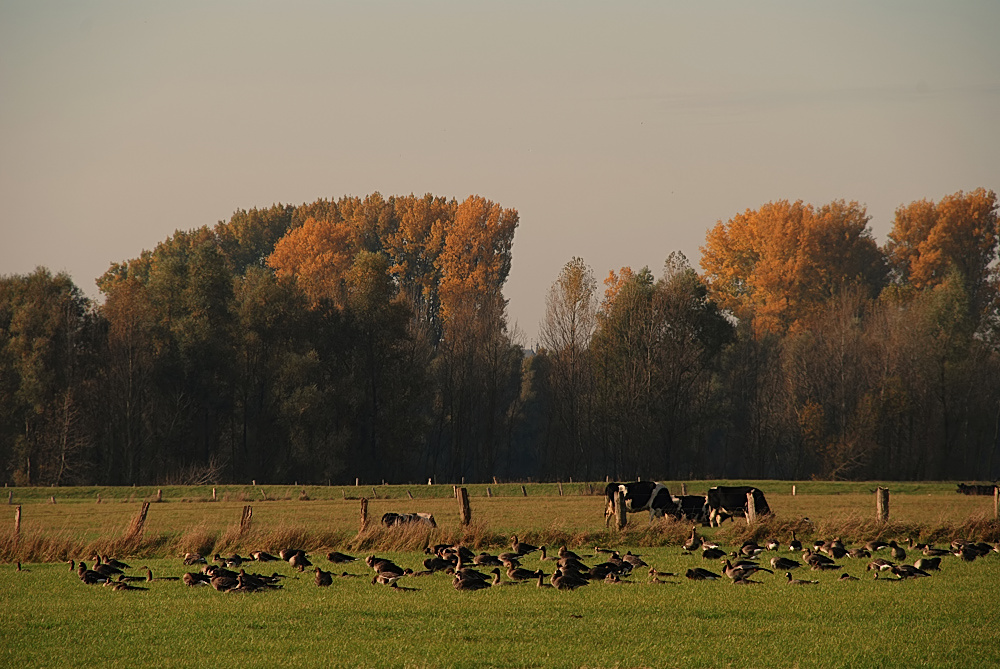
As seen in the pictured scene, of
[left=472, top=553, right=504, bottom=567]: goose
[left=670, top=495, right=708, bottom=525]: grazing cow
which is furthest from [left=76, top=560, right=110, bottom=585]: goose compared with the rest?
[left=670, top=495, right=708, bottom=525]: grazing cow

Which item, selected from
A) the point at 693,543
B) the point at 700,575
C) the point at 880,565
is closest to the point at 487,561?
the point at 700,575

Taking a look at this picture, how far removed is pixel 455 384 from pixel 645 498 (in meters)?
38.0

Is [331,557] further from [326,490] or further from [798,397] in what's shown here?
[798,397]

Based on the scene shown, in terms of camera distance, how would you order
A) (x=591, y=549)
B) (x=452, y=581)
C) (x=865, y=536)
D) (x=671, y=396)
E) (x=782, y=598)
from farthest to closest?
(x=671, y=396)
(x=865, y=536)
(x=591, y=549)
(x=452, y=581)
(x=782, y=598)

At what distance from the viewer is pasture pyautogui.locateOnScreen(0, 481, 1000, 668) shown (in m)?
13.4

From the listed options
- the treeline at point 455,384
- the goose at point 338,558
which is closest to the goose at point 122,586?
the goose at point 338,558

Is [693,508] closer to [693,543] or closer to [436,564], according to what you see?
[693,543]

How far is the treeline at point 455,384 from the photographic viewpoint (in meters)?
66.4

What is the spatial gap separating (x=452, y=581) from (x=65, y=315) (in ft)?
176

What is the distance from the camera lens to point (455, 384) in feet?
257

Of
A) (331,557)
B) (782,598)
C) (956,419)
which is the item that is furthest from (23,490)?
(956,419)

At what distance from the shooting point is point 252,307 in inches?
2852

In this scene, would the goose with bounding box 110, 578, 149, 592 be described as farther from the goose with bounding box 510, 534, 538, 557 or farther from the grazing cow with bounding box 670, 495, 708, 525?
the grazing cow with bounding box 670, 495, 708, 525

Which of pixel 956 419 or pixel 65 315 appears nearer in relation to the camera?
pixel 65 315
